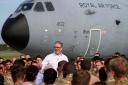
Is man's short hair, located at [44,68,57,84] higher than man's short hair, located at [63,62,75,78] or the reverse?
higher

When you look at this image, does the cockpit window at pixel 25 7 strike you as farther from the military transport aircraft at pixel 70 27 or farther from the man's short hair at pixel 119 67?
the man's short hair at pixel 119 67

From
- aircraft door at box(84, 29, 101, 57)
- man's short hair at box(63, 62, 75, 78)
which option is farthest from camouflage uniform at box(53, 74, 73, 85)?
aircraft door at box(84, 29, 101, 57)

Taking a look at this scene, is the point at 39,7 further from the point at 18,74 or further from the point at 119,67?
the point at 119,67

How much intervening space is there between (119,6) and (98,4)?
4.23ft

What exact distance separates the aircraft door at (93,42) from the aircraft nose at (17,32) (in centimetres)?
320

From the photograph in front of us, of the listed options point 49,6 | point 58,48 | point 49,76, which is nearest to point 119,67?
point 49,76

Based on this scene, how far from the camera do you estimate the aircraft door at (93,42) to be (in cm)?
2027

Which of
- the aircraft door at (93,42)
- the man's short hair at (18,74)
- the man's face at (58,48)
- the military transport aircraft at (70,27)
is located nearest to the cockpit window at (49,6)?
the military transport aircraft at (70,27)

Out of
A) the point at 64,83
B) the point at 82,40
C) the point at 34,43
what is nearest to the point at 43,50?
the point at 34,43

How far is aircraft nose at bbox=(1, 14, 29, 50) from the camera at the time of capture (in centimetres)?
1866

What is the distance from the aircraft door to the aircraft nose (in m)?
3.20

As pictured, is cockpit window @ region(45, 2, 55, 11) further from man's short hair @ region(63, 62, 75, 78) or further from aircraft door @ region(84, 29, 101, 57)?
man's short hair @ region(63, 62, 75, 78)

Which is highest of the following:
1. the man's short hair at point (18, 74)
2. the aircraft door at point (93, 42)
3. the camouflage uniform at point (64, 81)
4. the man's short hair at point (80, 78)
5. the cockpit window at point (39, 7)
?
the cockpit window at point (39, 7)

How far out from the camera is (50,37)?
19109 mm
